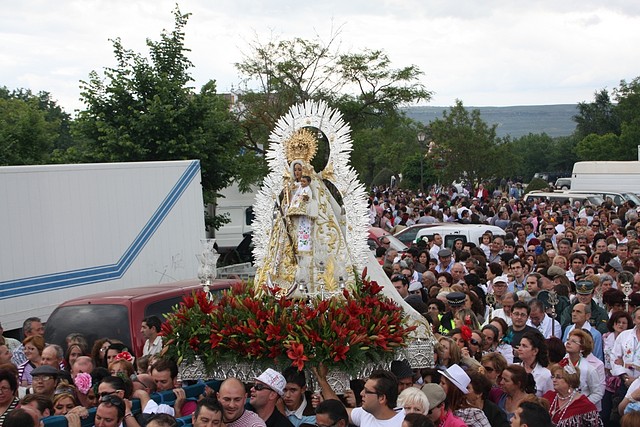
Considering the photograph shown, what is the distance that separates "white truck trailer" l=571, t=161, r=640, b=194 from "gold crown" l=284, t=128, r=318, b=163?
28391mm

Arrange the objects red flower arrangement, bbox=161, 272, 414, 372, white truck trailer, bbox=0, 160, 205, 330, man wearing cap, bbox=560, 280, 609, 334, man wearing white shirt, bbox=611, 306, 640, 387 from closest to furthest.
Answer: red flower arrangement, bbox=161, 272, 414, 372
man wearing white shirt, bbox=611, 306, 640, 387
man wearing cap, bbox=560, 280, 609, 334
white truck trailer, bbox=0, 160, 205, 330

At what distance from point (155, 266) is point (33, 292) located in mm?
2869

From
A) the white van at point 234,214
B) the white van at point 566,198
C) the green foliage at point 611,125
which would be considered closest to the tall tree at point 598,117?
the green foliage at point 611,125

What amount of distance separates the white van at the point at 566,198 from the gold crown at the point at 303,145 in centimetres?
2127

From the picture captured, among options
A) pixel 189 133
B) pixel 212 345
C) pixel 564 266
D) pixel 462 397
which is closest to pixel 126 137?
pixel 189 133

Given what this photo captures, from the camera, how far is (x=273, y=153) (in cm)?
1071

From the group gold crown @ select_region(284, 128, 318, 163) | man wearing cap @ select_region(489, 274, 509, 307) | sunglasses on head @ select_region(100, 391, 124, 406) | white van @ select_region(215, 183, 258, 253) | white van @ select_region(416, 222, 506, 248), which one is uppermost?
gold crown @ select_region(284, 128, 318, 163)

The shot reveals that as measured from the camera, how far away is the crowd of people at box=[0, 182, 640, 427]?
7.16 m

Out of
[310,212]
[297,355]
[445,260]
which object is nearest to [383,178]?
[445,260]

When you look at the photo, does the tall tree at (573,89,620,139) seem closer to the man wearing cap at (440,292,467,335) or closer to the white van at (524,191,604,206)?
the white van at (524,191,604,206)

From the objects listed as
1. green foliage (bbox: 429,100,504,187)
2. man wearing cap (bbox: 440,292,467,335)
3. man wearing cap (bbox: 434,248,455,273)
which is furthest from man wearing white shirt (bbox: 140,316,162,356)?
green foliage (bbox: 429,100,504,187)

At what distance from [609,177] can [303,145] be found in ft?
97.2

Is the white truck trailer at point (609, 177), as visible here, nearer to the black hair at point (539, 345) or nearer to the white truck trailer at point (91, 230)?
the white truck trailer at point (91, 230)

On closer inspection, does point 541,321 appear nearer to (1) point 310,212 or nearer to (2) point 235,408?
(1) point 310,212
